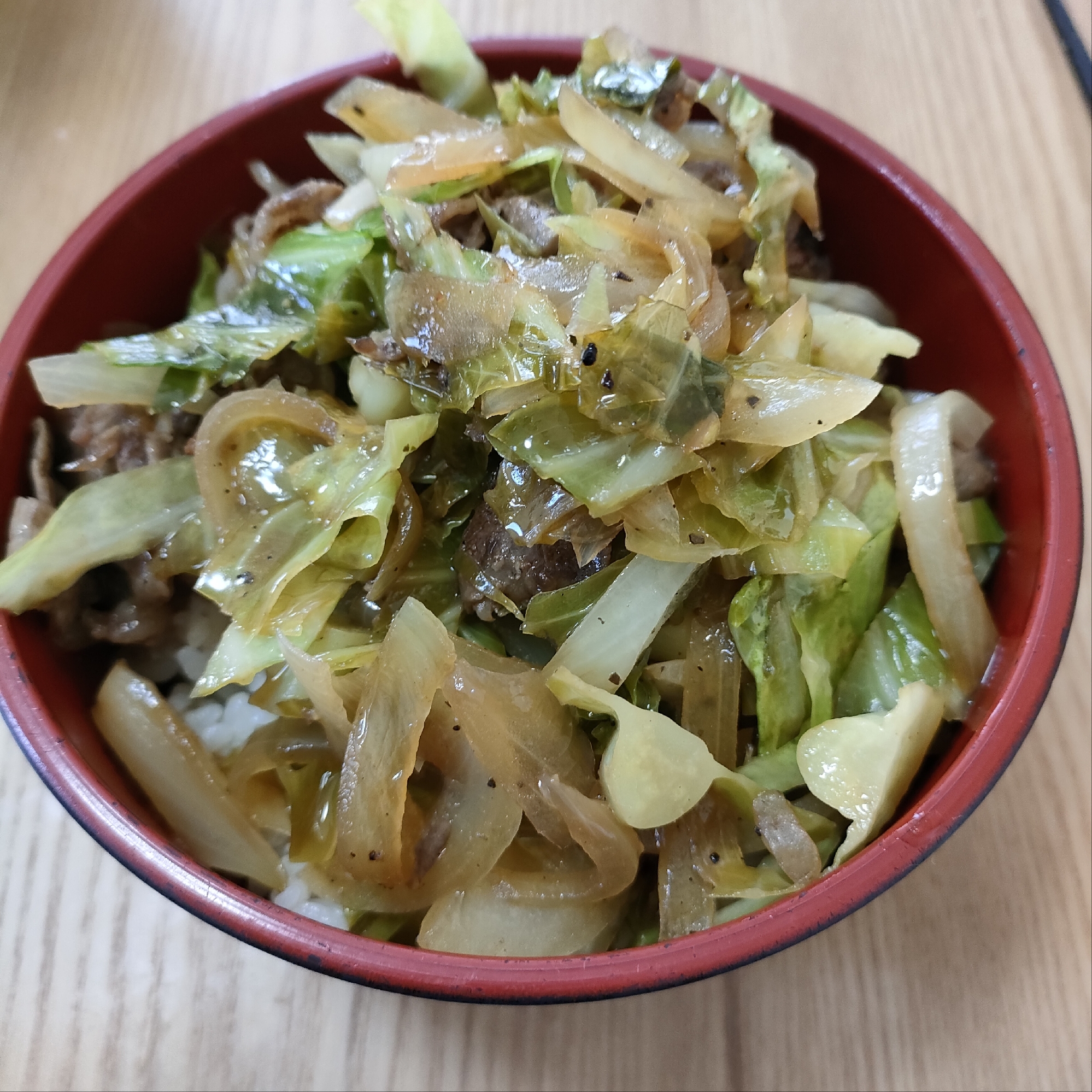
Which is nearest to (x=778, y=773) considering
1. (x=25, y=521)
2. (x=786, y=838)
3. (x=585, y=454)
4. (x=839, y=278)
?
(x=786, y=838)

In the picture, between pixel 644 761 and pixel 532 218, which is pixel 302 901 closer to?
pixel 644 761

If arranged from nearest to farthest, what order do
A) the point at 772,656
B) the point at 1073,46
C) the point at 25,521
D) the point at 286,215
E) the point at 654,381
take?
the point at 654,381
the point at 772,656
the point at 25,521
the point at 286,215
the point at 1073,46

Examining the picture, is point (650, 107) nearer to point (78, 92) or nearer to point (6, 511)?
point (6, 511)

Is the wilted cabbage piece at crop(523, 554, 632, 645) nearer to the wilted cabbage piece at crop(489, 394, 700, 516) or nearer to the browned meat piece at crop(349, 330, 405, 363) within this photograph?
the wilted cabbage piece at crop(489, 394, 700, 516)

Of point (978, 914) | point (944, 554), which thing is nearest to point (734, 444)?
point (944, 554)

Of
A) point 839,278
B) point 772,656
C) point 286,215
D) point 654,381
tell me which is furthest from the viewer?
point 839,278

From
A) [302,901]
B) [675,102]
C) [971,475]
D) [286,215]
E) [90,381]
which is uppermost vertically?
[675,102]
